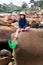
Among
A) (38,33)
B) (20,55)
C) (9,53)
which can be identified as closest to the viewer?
(20,55)

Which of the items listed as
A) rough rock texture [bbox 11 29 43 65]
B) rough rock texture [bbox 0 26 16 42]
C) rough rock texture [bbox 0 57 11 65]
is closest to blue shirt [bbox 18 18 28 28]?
rough rock texture [bbox 11 29 43 65]

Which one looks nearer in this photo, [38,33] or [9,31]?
[38,33]

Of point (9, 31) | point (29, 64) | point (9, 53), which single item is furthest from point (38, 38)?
point (9, 31)

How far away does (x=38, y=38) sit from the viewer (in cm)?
675

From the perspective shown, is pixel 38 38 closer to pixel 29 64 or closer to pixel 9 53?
pixel 29 64

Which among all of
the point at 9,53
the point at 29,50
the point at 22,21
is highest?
the point at 22,21

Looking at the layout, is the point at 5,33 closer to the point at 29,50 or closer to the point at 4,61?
the point at 4,61

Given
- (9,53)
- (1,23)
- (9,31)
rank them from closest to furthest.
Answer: (9,53) → (9,31) → (1,23)

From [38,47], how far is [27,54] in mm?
324

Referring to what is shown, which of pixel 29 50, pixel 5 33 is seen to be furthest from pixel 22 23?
pixel 5 33

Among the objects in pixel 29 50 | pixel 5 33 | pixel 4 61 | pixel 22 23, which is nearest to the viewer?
pixel 29 50

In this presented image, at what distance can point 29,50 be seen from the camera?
21.0ft

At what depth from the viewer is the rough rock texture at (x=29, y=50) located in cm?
637

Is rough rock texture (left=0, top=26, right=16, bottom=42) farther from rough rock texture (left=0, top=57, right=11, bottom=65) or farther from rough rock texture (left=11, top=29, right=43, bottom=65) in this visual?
rough rock texture (left=11, top=29, right=43, bottom=65)
